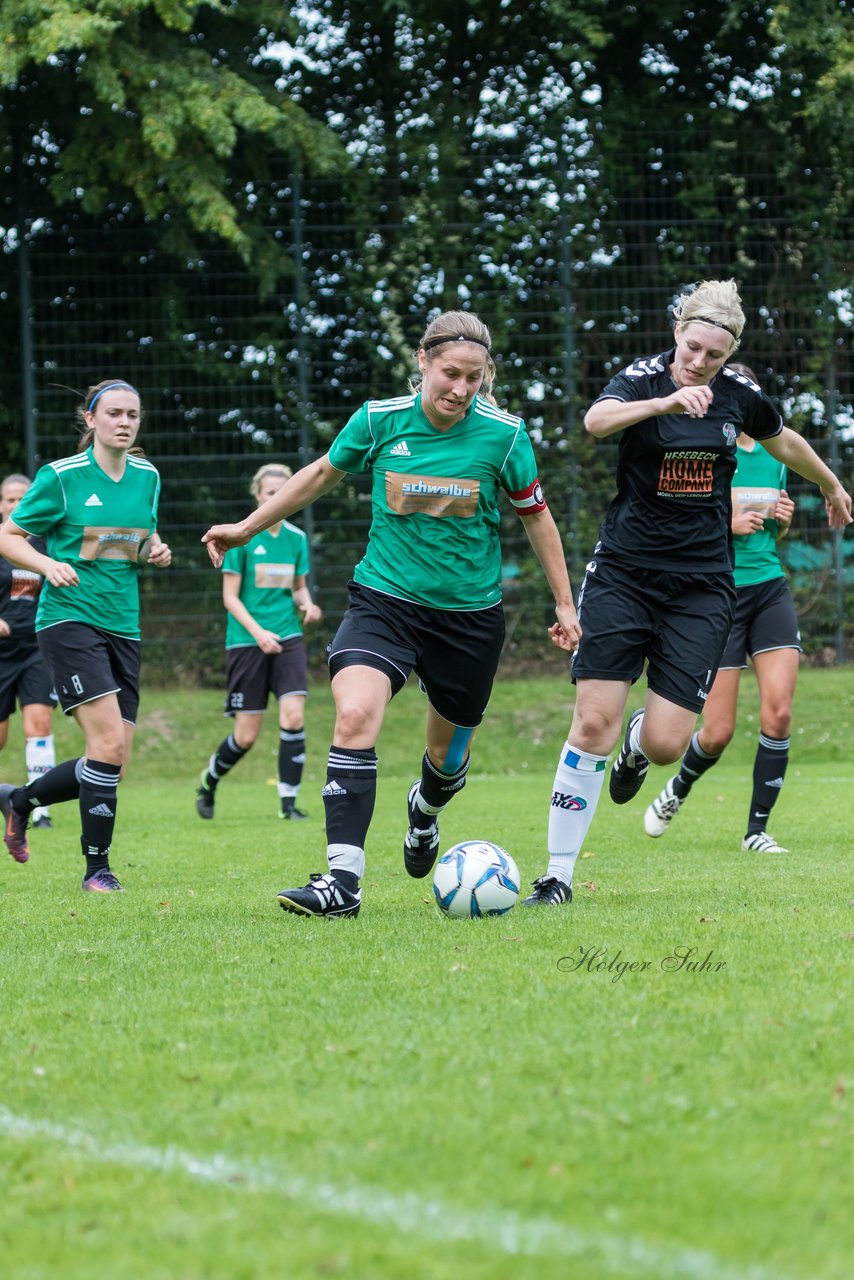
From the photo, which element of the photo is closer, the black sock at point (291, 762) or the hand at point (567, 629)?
the hand at point (567, 629)

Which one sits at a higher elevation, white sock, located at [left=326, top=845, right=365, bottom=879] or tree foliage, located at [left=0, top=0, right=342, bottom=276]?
tree foliage, located at [left=0, top=0, right=342, bottom=276]

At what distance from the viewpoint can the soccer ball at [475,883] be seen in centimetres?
551

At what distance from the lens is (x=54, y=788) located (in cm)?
750

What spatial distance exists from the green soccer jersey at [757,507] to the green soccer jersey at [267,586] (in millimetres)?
3949

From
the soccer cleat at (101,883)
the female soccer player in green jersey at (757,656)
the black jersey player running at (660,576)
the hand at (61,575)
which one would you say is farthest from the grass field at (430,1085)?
the female soccer player in green jersey at (757,656)

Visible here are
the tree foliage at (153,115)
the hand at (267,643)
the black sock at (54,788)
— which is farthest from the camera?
the tree foliage at (153,115)

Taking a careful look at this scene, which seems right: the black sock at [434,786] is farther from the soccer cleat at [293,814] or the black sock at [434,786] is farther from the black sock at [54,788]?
the soccer cleat at [293,814]

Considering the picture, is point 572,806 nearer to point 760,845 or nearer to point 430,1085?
point 760,845

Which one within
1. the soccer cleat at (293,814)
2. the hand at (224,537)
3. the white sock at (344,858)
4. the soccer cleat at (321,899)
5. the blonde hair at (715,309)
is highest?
the blonde hair at (715,309)

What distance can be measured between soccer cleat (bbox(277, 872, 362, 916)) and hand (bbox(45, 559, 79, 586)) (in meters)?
1.97

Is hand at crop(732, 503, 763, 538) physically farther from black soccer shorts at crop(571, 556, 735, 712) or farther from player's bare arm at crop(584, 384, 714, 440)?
player's bare arm at crop(584, 384, 714, 440)

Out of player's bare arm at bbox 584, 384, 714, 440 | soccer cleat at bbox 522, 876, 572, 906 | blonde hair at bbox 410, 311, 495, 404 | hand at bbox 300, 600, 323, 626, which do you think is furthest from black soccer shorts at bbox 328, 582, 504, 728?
hand at bbox 300, 600, 323, 626

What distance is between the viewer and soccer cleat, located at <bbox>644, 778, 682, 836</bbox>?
833 cm

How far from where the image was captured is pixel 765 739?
8.32 meters
